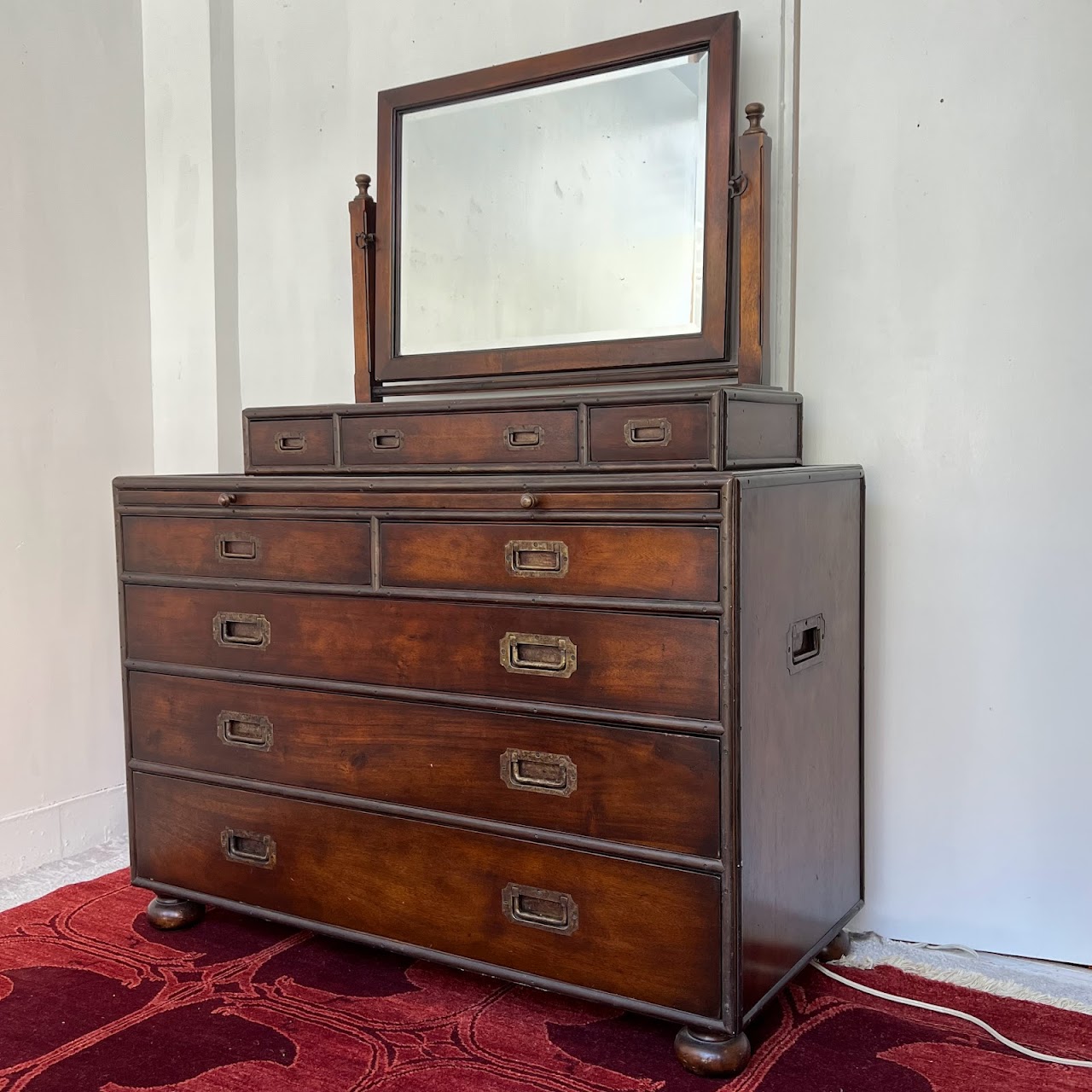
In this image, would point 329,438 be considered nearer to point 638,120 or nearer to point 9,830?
point 638,120

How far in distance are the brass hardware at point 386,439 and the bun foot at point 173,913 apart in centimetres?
102

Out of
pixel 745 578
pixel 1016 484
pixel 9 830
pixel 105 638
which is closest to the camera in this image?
pixel 745 578

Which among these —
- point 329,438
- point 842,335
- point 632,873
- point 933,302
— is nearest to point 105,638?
point 329,438

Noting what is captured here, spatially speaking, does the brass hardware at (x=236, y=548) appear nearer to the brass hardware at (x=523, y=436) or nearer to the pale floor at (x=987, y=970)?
the brass hardware at (x=523, y=436)

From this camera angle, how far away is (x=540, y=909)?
1830mm

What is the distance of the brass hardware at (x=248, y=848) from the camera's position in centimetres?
212

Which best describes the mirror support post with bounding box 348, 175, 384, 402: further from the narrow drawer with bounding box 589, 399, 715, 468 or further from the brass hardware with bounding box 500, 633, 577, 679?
the brass hardware with bounding box 500, 633, 577, 679

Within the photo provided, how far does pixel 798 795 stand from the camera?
6.06 feet

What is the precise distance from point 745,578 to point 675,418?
1.09 feet

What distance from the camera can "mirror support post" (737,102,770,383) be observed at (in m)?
2.07

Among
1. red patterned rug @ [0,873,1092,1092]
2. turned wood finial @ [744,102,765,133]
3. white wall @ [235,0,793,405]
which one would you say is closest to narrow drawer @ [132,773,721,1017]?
red patterned rug @ [0,873,1092,1092]

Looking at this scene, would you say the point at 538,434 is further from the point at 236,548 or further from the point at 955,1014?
the point at 955,1014

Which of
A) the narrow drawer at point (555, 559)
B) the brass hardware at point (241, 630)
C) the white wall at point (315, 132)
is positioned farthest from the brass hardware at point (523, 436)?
the white wall at point (315, 132)

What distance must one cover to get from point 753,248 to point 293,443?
1.00 m
